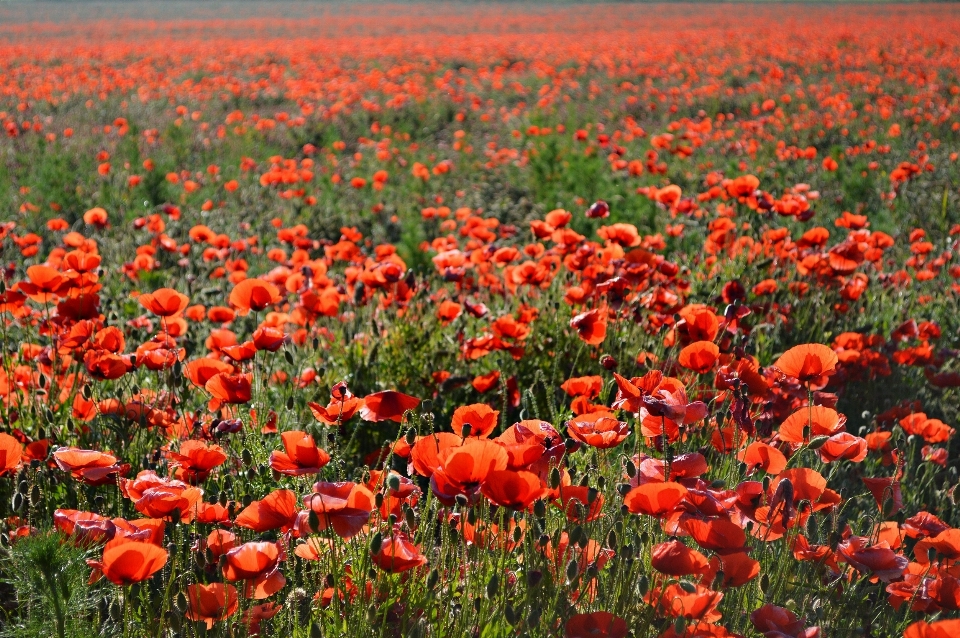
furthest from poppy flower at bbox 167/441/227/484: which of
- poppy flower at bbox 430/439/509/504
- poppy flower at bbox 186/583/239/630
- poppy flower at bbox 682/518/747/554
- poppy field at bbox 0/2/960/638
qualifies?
poppy flower at bbox 682/518/747/554

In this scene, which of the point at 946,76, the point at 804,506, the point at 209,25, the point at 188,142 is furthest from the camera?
the point at 209,25

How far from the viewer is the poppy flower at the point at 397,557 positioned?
147cm

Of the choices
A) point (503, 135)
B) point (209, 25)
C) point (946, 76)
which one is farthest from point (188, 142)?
point (209, 25)

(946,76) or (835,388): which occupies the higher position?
(946,76)

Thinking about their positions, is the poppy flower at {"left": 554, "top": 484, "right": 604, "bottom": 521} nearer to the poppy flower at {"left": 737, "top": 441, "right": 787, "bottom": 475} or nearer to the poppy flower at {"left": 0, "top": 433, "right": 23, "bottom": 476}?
the poppy flower at {"left": 737, "top": 441, "right": 787, "bottom": 475}

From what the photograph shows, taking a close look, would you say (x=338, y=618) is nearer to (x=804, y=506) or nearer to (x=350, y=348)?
(x=804, y=506)

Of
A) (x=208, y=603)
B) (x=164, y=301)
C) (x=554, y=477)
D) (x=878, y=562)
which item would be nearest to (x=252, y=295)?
(x=164, y=301)

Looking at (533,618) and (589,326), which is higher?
(589,326)

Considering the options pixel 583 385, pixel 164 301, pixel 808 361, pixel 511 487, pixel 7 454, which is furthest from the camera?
pixel 164 301

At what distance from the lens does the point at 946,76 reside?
1288 cm

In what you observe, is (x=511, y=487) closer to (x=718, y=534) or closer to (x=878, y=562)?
(x=718, y=534)

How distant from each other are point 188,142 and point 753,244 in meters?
6.44

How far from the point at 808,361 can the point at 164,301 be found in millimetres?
1638

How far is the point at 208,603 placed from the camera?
1.52 metres
